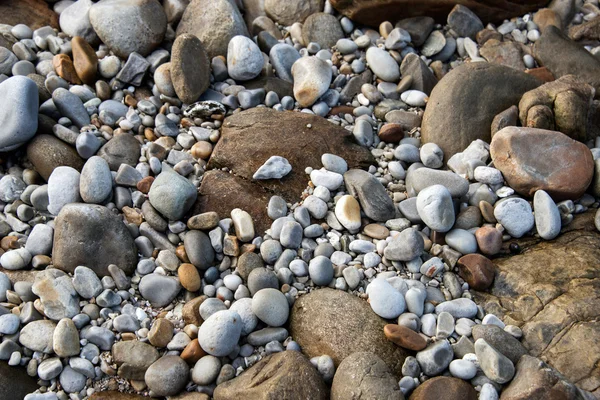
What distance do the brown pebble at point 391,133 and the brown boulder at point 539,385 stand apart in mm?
1420

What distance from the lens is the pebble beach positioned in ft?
7.38

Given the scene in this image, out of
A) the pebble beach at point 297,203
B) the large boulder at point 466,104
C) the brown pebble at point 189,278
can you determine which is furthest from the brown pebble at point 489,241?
the brown pebble at point 189,278

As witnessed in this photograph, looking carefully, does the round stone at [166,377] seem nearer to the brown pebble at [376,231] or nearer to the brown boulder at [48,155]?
the brown pebble at [376,231]

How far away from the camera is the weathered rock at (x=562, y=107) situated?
2979 millimetres

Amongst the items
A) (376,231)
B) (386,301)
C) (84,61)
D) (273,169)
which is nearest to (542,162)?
(376,231)

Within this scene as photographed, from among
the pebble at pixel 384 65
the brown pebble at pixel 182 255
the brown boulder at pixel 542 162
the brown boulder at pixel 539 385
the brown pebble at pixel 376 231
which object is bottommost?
the brown boulder at pixel 539 385

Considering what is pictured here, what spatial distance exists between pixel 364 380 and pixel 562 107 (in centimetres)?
187

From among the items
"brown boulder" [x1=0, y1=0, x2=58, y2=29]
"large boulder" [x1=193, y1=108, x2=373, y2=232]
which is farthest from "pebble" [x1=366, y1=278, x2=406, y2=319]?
"brown boulder" [x1=0, y1=0, x2=58, y2=29]

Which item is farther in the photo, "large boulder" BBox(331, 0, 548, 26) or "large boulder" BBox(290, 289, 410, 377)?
"large boulder" BBox(331, 0, 548, 26)

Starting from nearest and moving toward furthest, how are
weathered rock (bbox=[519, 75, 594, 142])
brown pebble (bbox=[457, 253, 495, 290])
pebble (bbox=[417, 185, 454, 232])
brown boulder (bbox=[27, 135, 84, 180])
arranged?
brown pebble (bbox=[457, 253, 495, 290]) < pebble (bbox=[417, 185, 454, 232]) < brown boulder (bbox=[27, 135, 84, 180]) < weathered rock (bbox=[519, 75, 594, 142])

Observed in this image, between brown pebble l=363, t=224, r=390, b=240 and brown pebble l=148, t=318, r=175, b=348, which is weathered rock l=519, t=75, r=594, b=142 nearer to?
brown pebble l=363, t=224, r=390, b=240

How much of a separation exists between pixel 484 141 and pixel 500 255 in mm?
685

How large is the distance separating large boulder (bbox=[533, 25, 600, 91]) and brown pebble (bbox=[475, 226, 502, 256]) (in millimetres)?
1379

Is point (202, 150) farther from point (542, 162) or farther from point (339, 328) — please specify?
point (542, 162)
